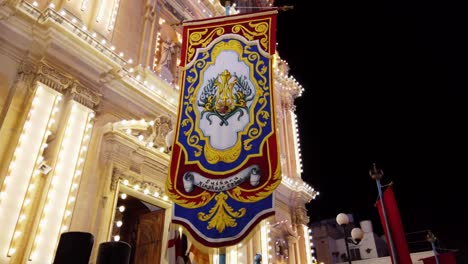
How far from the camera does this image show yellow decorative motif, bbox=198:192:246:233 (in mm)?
5379

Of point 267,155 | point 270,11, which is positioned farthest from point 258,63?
point 267,155

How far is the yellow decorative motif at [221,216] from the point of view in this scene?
5379 millimetres

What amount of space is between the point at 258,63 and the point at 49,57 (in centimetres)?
454

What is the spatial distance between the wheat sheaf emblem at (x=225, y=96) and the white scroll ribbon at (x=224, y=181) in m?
1.01

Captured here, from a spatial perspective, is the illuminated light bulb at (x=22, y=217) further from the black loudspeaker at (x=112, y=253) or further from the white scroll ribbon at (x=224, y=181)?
the black loudspeaker at (x=112, y=253)

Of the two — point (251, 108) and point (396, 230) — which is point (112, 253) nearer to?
point (251, 108)

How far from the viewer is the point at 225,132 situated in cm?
631

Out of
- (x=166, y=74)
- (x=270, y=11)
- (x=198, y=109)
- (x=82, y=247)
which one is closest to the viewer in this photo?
(x=82, y=247)

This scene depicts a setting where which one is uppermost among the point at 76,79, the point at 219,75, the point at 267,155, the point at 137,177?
the point at 76,79

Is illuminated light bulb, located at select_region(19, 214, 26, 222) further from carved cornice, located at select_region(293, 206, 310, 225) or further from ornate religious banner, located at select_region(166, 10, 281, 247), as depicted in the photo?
carved cornice, located at select_region(293, 206, 310, 225)

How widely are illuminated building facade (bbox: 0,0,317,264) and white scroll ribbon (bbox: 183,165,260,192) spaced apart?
97cm

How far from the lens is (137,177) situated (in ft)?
29.6

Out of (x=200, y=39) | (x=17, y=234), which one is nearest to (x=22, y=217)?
(x=17, y=234)

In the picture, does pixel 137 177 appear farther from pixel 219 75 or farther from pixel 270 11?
pixel 270 11
